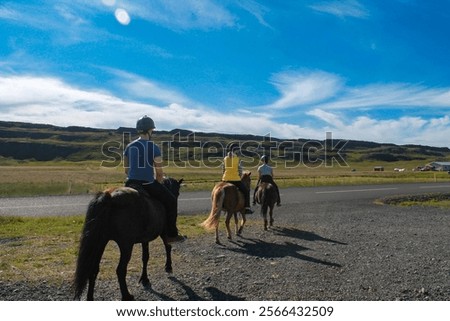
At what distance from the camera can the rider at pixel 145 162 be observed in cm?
845

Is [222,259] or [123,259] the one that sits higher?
[123,259]

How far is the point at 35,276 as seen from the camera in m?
9.20

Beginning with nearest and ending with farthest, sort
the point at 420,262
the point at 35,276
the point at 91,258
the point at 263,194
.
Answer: the point at 91,258 < the point at 35,276 < the point at 420,262 < the point at 263,194

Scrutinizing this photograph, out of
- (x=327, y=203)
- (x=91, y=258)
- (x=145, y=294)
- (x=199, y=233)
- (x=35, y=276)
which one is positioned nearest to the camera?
(x=91, y=258)

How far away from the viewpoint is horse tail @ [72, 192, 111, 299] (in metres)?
7.16

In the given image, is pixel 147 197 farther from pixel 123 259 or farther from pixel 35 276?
pixel 35 276

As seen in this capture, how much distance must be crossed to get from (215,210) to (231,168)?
1813mm

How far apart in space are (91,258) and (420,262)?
8.50m

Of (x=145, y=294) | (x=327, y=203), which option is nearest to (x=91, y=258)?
(x=145, y=294)

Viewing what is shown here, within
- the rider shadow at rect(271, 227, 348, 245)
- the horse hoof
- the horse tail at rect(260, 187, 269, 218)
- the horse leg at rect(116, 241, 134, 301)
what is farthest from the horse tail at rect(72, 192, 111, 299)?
the horse tail at rect(260, 187, 269, 218)

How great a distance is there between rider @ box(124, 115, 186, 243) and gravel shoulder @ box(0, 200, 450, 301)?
203cm

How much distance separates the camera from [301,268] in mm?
10266

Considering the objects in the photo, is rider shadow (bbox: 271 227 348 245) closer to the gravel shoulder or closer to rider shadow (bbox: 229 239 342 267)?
the gravel shoulder

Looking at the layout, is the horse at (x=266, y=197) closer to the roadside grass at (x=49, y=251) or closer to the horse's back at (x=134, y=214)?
the roadside grass at (x=49, y=251)
